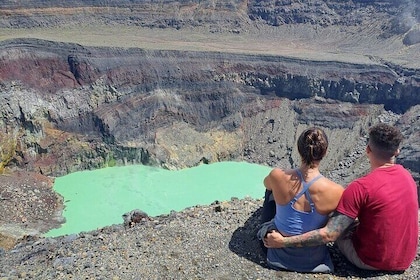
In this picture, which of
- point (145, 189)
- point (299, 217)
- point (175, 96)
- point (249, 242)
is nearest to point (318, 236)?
point (299, 217)

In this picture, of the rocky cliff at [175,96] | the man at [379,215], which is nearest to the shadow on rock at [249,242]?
the man at [379,215]

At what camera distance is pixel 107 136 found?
29141mm

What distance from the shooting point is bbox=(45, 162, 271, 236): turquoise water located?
75.3ft

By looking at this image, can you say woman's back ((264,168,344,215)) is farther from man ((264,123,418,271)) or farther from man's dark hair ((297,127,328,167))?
man's dark hair ((297,127,328,167))

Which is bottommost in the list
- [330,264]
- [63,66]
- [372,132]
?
[63,66]

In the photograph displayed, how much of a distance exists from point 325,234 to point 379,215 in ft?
2.24

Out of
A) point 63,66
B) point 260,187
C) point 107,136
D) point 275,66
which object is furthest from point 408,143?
point 63,66

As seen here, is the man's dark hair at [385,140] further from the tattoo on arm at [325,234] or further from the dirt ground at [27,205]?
the dirt ground at [27,205]

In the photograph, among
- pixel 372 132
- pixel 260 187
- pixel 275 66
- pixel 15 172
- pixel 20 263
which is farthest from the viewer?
pixel 275 66

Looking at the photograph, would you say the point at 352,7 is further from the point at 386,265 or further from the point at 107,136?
the point at 386,265

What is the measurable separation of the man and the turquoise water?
16.9 m

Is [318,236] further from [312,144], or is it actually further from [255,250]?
[255,250]

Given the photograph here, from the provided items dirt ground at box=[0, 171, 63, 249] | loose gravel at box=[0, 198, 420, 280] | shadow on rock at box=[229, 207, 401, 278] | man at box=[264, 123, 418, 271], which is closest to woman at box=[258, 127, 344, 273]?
man at box=[264, 123, 418, 271]

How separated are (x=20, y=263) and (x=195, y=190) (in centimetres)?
1701
